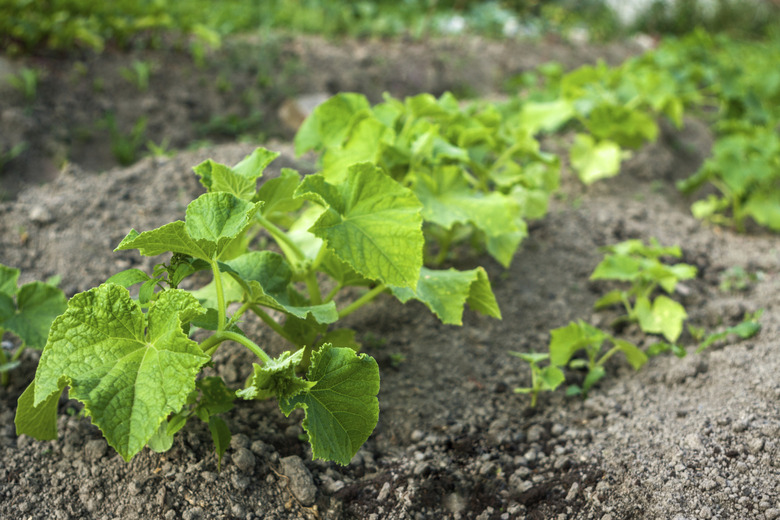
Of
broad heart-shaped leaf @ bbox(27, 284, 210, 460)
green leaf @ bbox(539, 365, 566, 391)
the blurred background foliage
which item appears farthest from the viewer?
the blurred background foliage

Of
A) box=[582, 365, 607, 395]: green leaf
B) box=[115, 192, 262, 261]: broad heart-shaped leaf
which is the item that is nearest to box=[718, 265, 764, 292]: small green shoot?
box=[582, 365, 607, 395]: green leaf

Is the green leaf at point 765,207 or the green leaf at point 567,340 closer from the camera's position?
the green leaf at point 567,340

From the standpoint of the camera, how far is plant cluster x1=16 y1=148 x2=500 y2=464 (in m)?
1.18

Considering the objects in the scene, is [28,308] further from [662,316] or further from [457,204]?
[662,316]

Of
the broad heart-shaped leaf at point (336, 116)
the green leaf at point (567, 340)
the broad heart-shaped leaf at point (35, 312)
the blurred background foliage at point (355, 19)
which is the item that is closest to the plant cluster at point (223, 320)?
the broad heart-shaped leaf at point (35, 312)

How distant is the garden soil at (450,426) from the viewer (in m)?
1.50

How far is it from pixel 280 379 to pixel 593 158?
8.19ft

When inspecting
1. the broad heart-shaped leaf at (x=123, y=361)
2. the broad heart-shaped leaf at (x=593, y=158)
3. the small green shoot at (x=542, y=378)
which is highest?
the broad heart-shaped leaf at (x=123, y=361)

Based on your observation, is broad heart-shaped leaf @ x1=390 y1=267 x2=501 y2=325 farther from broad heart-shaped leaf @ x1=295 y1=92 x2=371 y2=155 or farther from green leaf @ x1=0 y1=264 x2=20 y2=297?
green leaf @ x1=0 y1=264 x2=20 y2=297

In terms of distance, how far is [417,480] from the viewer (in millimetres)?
1619

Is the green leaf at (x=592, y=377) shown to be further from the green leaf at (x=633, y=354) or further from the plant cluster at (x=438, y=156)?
the plant cluster at (x=438, y=156)

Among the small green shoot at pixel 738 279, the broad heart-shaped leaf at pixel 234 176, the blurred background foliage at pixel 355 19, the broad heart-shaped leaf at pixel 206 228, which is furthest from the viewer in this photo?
the blurred background foliage at pixel 355 19

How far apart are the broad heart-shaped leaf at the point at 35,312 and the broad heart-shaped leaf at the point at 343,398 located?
80cm

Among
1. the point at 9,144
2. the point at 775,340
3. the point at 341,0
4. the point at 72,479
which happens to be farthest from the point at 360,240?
the point at 341,0
